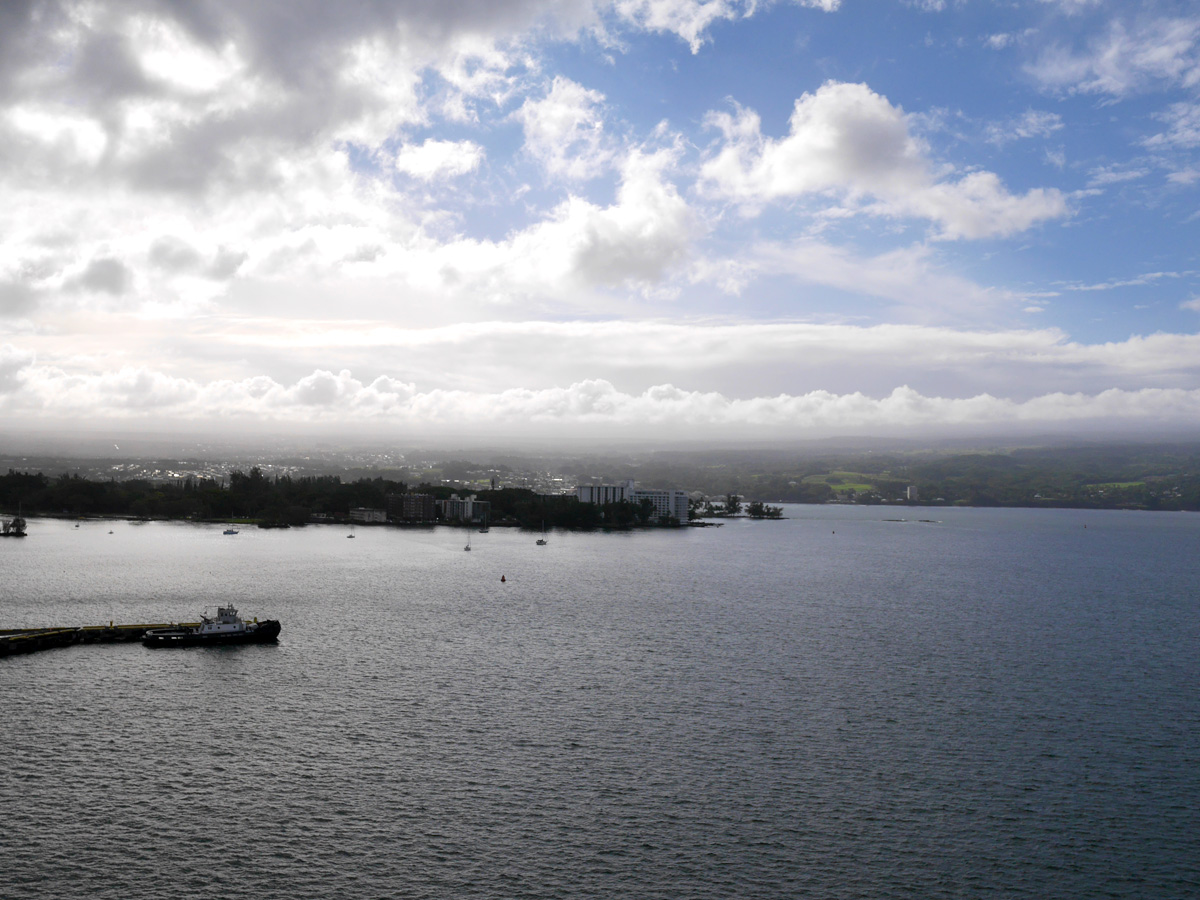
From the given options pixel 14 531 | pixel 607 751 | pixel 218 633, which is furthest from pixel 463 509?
pixel 607 751

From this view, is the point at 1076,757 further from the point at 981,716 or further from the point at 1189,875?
the point at 1189,875

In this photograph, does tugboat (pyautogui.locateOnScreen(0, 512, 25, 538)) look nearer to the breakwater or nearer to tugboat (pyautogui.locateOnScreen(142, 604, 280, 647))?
the breakwater

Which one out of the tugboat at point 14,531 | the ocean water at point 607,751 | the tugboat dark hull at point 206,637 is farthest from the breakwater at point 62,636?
the tugboat at point 14,531

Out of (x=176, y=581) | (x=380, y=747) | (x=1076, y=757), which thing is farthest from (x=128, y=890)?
(x=176, y=581)

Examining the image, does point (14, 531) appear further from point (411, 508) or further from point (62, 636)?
point (62, 636)

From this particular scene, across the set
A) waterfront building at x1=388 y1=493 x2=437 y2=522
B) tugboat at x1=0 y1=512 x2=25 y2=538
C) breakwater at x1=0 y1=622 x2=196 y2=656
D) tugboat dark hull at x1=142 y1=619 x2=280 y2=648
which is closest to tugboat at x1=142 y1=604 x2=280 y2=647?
tugboat dark hull at x1=142 y1=619 x2=280 y2=648

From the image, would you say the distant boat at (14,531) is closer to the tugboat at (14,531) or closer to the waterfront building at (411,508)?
the tugboat at (14,531)
